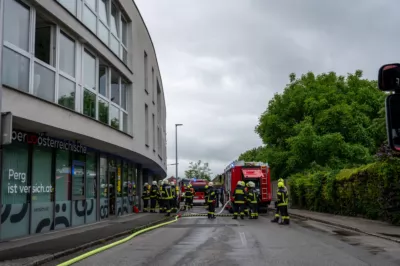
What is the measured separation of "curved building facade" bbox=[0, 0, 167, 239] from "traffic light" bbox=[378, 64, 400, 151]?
5.34 metres

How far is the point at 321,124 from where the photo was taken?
118 ft

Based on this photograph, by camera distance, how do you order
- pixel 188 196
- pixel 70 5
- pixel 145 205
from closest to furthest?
pixel 70 5 → pixel 145 205 → pixel 188 196

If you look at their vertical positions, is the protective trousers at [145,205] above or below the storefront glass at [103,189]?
below

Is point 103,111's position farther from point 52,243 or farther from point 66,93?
point 52,243

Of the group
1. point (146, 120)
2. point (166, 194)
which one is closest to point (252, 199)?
point (166, 194)

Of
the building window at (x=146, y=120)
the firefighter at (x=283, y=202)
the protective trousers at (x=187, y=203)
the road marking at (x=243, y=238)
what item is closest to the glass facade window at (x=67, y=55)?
the road marking at (x=243, y=238)

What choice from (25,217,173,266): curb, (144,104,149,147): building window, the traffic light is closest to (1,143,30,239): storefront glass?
(25,217,173,266): curb

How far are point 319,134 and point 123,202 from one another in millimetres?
18463

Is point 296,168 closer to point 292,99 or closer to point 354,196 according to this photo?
point 292,99

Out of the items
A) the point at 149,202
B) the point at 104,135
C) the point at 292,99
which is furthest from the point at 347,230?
the point at 292,99

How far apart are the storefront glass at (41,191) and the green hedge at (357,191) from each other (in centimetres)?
1185

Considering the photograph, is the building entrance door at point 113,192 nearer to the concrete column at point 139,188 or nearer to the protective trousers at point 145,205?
the protective trousers at point 145,205

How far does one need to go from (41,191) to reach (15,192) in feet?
4.80

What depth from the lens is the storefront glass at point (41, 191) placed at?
13.9m
